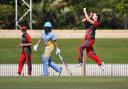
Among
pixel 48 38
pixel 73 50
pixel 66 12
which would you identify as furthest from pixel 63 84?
pixel 66 12

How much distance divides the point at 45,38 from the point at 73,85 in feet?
21.4

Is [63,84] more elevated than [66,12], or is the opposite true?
[63,84]

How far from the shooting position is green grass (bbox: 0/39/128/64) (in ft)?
111

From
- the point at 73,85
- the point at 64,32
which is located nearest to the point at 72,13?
the point at 64,32

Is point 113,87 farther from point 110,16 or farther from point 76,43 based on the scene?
point 110,16

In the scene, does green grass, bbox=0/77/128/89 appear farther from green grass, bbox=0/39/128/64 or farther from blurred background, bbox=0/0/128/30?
blurred background, bbox=0/0/128/30

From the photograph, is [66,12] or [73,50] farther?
[66,12]

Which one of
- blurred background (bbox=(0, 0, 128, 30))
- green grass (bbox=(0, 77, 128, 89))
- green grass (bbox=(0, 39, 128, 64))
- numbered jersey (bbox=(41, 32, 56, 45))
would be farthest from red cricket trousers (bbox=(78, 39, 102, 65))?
blurred background (bbox=(0, 0, 128, 30))

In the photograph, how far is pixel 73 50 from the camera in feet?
121

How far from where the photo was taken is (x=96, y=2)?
163 ft

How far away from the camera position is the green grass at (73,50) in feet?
111

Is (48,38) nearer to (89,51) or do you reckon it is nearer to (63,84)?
(89,51)

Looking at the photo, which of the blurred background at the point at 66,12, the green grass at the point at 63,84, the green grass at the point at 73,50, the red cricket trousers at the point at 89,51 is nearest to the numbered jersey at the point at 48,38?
the red cricket trousers at the point at 89,51

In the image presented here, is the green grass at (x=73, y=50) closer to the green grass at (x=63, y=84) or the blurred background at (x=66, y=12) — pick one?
the blurred background at (x=66, y=12)
